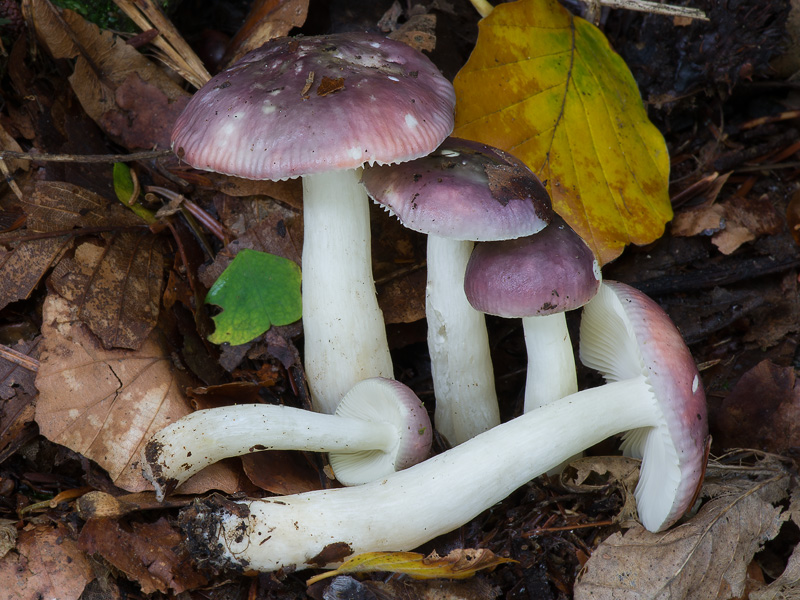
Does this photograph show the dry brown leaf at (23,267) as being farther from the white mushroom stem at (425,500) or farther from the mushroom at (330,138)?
the white mushroom stem at (425,500)

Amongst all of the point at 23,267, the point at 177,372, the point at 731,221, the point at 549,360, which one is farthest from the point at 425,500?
the point at 731,221

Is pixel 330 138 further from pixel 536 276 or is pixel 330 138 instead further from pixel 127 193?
pixel 127 193

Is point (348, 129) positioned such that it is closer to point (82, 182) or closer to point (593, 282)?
point (593, 282)

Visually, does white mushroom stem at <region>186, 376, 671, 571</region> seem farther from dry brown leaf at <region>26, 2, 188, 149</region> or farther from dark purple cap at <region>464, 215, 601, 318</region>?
dry brown leaf at <region>26, 2, 188, 149</region>

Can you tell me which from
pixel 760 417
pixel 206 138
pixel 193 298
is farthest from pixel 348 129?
pixel 760 417

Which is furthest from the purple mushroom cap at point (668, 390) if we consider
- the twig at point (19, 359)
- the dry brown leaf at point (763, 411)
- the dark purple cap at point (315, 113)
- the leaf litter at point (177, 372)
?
the twig at point (19, 359)
